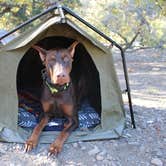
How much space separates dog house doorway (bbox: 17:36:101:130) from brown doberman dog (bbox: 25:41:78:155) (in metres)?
0.53

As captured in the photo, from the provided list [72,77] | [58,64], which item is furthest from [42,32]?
[72,77]

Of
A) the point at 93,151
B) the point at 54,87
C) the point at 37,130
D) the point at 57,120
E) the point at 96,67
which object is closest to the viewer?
the point at 93,151

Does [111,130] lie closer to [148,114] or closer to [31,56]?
[148,114]

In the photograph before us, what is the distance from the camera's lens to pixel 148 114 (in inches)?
249

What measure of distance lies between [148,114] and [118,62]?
36.1ft

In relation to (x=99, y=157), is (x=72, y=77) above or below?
above

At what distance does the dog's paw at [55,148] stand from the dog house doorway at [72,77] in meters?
1.17

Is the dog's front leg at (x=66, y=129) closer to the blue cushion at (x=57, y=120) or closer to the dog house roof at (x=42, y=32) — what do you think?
the blue cushion at (x=57, y=120)

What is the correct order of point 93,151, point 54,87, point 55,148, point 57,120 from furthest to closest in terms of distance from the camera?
point 57,120 < point 54,87 < point 93,151 < point 55,148

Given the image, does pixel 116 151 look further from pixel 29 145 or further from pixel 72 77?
pixel 72 77

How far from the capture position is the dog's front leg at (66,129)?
14.9ft

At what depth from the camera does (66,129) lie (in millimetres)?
4910

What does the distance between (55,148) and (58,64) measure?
957 millimetres

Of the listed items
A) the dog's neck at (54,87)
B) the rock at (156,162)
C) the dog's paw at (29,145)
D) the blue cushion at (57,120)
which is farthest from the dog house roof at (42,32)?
the rock at (156,162)
